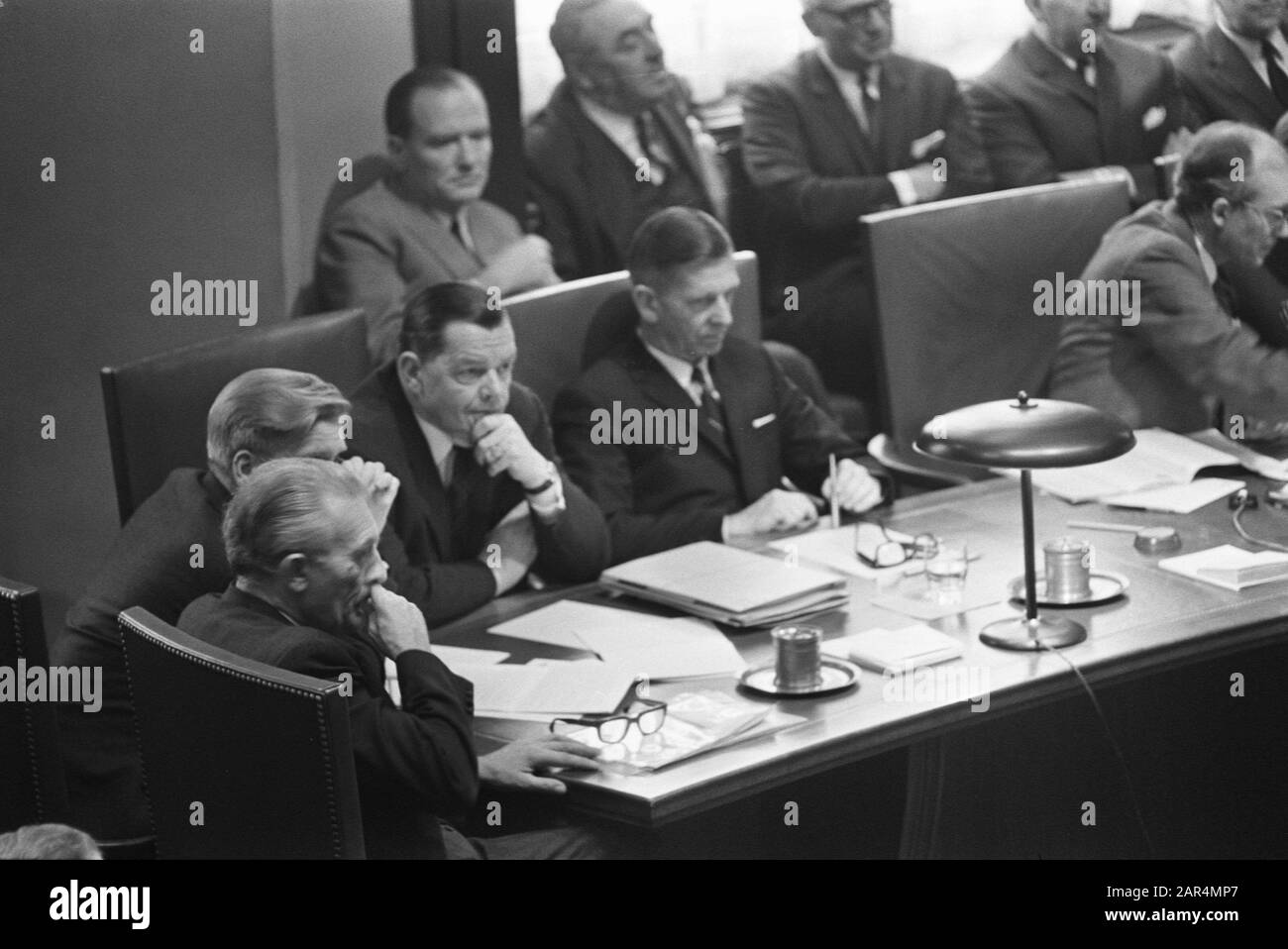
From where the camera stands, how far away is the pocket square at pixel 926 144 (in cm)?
484

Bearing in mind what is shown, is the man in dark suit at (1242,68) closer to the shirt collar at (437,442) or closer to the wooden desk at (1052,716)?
the wooden desk at (1052,716)

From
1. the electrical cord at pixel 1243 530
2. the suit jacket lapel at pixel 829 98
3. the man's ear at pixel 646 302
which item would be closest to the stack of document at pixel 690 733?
the electrical cord at pixel 1243 530

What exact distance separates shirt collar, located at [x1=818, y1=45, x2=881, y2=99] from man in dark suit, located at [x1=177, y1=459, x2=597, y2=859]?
2092 millimetres

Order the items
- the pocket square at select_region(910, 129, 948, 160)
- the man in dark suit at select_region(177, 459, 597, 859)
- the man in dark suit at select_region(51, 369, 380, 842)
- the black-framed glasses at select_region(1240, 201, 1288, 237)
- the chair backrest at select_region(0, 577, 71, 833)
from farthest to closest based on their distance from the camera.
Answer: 1. the pocket square at select_region(910, 129, 948, 160)
2. the black-framed glasses at select_region(1240, 201, 1288, 237)
3. the man in dark suit at select_region(51, 369, 380, 842)
4. the chair backrest at select_region(0, 577, 71, 833)
5. the man in dark suit at select_region(177, 459, 597, 859)

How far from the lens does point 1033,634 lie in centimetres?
331

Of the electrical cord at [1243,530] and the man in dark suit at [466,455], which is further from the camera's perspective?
the man in dark suit at [466,455]

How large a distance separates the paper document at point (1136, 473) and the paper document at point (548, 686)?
1.20 m

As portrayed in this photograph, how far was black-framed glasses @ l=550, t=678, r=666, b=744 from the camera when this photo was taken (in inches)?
119

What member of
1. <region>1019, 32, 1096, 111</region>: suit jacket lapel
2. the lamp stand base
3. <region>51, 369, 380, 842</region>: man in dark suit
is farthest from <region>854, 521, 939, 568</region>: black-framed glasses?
<region>1019, 32, 1096, 111</region>: suit jacket lapel

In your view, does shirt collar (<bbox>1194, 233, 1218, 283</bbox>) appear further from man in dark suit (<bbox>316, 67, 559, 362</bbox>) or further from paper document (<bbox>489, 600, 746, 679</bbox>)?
paper document (<bbox>489, 600, 746, 679</bbox>)
